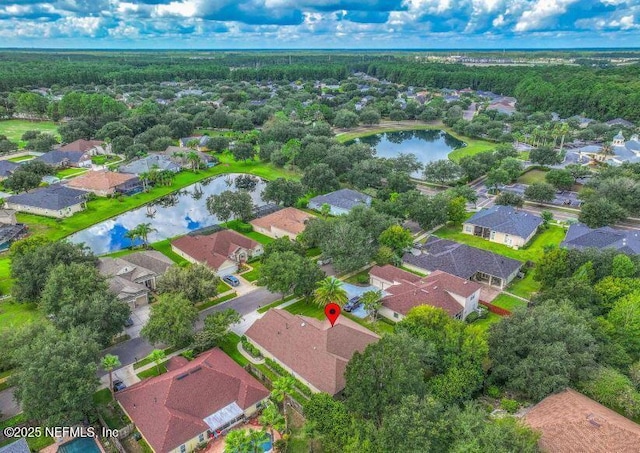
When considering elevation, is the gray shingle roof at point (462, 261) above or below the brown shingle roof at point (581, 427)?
below

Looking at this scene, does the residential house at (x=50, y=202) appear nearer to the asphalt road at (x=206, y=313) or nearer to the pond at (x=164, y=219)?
the pond at (x=164, y=219)

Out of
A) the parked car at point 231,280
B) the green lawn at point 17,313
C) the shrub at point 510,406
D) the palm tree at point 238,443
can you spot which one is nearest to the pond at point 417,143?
the parked car at point 231,280

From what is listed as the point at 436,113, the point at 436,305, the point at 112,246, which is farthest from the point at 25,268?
the point at 436,113

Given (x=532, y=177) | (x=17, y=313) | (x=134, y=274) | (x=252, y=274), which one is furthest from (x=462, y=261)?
(x=532, y=177)

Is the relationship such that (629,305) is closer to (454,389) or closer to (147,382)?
(454,389)

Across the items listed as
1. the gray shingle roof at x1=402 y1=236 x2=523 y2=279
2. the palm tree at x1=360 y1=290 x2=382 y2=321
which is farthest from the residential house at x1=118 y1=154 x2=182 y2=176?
the palm tree at x1=360 y1=290 x2=382 y2=321

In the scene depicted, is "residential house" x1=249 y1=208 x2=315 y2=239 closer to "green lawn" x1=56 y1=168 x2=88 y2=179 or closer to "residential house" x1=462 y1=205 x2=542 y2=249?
"residential house" x1=462 y1=205 x2=542 y2=249
